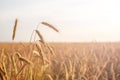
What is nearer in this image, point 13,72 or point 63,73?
point 13,72

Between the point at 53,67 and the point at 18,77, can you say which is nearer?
the point at 18,77

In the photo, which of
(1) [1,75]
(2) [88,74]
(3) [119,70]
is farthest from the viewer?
(3) [119,70]

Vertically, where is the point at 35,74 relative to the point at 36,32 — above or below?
below

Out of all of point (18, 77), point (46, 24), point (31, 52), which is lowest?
point (18, 77)

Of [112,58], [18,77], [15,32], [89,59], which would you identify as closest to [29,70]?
[18,77]

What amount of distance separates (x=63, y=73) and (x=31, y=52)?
1.37 metres

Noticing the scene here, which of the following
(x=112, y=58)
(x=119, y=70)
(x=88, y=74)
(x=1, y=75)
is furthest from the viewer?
(x=112, y=58)

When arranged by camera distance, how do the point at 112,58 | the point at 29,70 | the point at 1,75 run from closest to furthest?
the point at 1,75 → the point at 29,70 → the point at 112,58

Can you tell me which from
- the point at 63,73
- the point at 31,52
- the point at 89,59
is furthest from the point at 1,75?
the point at 89,59

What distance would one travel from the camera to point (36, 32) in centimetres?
250

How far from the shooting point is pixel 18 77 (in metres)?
2.70

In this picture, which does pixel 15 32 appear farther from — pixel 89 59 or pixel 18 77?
pixel 89 59

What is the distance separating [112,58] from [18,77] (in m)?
2.96

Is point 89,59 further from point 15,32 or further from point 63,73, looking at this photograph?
point 15,32
